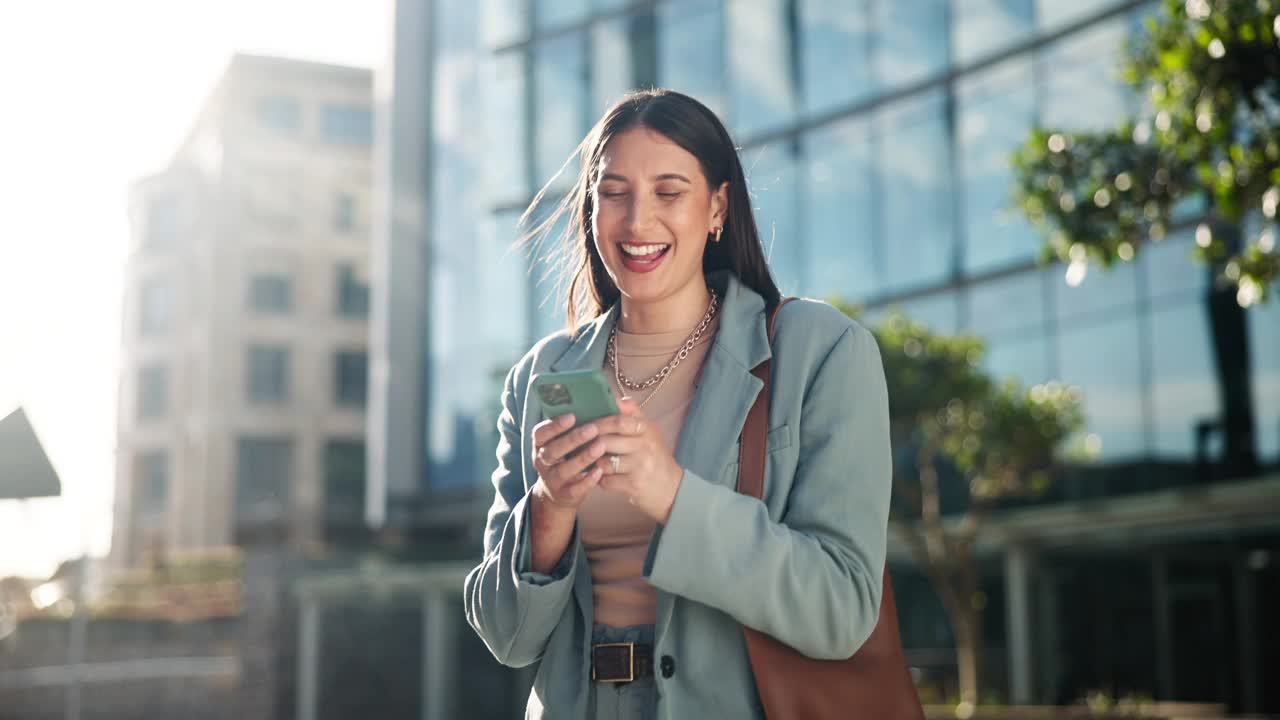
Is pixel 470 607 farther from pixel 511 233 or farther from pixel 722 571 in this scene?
pixel 511 233

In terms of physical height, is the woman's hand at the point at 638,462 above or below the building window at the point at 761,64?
below

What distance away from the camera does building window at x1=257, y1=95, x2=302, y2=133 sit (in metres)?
58.1

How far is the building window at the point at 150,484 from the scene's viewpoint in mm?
59719

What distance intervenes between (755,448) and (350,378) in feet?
193

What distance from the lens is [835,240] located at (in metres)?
26.4

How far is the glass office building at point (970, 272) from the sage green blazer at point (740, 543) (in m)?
14.0

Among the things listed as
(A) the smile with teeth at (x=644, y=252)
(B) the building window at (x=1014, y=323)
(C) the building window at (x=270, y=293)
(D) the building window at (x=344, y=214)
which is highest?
(D) the building window at (x=344, y=214)

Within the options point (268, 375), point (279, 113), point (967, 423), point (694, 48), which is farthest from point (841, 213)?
point (279, 113)

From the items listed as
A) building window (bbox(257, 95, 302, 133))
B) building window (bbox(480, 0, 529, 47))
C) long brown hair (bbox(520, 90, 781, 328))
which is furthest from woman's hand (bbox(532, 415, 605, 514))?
building window (bbox(257, 95, 302, 133))

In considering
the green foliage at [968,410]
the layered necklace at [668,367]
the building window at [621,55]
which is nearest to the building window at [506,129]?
the building window at [621,55]

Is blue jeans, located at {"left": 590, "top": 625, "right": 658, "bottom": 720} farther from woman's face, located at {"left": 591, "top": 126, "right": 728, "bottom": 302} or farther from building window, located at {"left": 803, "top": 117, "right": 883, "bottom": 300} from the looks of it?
building window, located at {"left": 803, "top": 117, "right": 883, "bottom": 300}

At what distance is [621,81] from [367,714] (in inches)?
630

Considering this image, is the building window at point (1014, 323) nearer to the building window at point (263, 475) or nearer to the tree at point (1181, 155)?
the tree at point (1181, 155)

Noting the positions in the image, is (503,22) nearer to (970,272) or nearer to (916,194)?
(916,194)
